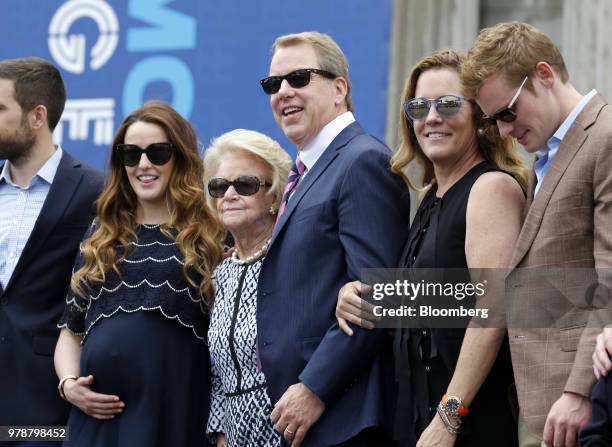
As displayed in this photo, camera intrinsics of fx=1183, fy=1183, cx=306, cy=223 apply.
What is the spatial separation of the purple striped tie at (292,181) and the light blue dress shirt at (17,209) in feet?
4.29

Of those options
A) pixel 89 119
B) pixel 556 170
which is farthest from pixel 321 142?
pixel 89 119

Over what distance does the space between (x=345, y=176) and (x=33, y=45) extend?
17.1ft

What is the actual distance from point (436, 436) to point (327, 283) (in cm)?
72

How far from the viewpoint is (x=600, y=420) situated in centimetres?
321

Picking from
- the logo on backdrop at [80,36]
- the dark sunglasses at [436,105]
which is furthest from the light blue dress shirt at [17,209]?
the logo on backdrop at [80,36]

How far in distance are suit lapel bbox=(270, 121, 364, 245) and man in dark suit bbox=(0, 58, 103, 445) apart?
127 cm

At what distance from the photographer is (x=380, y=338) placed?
13.6ft

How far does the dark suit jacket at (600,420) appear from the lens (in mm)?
3191

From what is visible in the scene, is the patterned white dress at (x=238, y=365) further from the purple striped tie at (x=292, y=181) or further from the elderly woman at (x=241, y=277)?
the purple striped tie at (x=292, y=181)

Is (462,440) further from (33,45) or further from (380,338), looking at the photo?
(33,45)

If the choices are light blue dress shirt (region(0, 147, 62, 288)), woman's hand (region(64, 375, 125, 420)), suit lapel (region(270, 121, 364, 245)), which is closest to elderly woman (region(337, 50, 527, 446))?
suit lapel (region(270, 121, 364, 245))

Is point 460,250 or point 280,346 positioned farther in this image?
point 280,346

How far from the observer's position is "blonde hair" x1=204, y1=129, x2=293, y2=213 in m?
4.73

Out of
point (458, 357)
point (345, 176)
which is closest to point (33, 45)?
point (345, 176)
